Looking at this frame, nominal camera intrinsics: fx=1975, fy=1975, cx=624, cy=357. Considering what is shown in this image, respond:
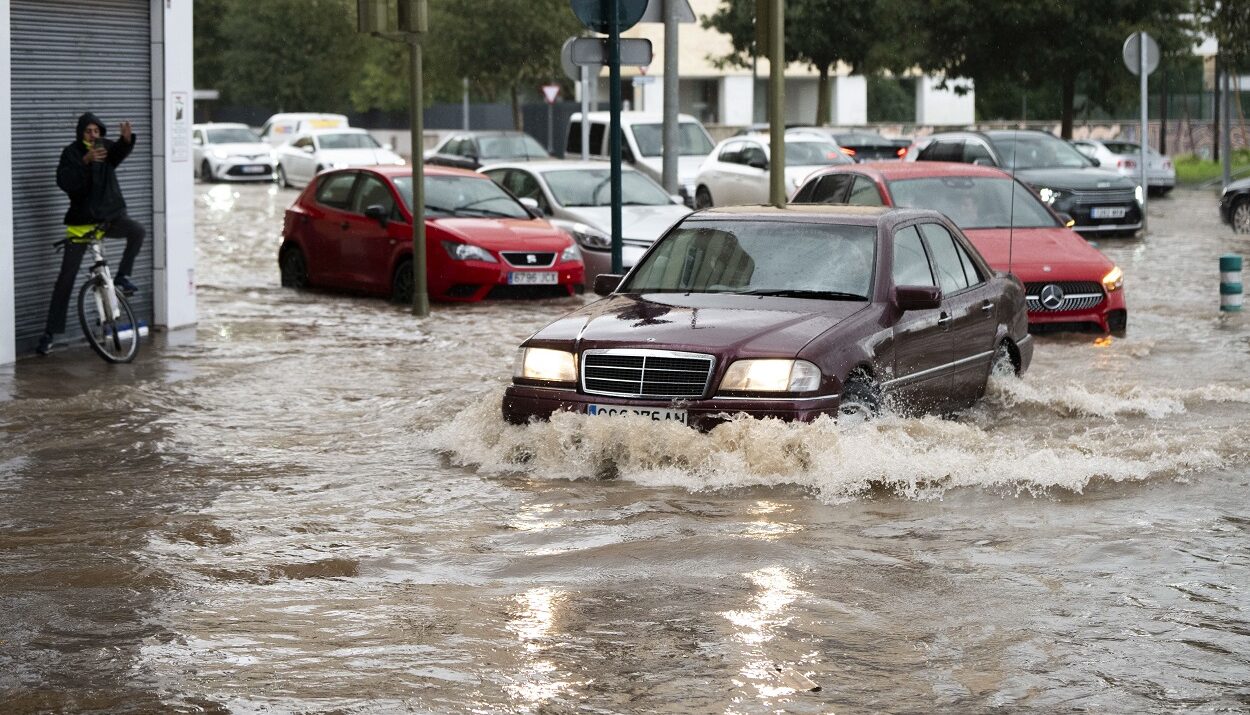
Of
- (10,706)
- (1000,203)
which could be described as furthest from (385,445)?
(1000,203)

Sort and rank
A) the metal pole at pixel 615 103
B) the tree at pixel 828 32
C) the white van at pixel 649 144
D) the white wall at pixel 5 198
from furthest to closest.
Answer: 1. the tree at pixel 828 32
2. the white van at pixel 649 144
3. the white wall at pixel 5 198
4. the metal pole at pixel 615 103

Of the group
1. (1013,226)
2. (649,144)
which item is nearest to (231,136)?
(649,144)

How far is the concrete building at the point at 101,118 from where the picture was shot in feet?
48.0

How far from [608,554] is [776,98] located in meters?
10.3

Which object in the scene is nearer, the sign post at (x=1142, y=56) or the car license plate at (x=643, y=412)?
the car license plate at (x=643, y=412)

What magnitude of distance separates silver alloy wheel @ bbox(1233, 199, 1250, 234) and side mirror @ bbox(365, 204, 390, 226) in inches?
541

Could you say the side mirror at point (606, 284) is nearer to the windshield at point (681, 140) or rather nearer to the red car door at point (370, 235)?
the red car door at point (370, 235)

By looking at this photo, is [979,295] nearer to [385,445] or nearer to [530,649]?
[385,445]

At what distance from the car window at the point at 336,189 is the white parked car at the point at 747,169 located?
8.78m

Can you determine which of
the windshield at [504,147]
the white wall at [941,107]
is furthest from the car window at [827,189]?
the white wall at [941,107]

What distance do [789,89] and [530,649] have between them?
255 ft

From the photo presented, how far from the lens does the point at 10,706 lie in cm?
571

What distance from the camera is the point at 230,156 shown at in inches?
2032

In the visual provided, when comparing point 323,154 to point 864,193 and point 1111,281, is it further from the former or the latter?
point 1111,281
